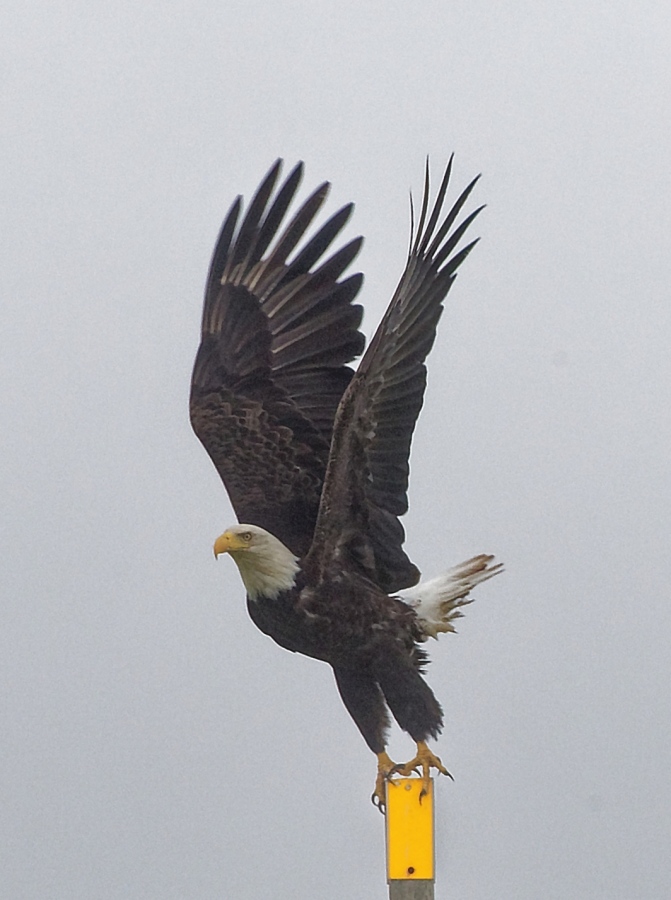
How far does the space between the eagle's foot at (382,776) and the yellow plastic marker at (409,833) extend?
554 millimetres

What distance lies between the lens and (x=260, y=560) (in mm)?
8211

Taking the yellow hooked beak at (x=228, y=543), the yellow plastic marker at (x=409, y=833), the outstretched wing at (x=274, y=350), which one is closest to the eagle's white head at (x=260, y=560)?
the yellow hooked beak at (x=228, y=543)

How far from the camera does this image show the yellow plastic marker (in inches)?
292

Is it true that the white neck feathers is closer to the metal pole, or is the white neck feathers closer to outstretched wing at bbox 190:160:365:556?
outstretched wing at bbox 190:160:365:556

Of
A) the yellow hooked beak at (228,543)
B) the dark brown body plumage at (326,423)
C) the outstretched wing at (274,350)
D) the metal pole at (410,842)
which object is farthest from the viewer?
the outstretched wing at (274,350)

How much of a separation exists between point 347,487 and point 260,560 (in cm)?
53

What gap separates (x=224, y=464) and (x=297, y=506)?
1.67 ft

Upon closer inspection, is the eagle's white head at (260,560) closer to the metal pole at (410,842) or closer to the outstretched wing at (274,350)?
the outstretched wing at (274,350)

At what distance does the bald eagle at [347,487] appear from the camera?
8.28 meters

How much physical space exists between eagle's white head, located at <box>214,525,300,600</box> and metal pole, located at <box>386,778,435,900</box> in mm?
1128

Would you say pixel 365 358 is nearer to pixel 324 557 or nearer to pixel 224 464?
pixel 324 557

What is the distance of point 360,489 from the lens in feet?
27.6

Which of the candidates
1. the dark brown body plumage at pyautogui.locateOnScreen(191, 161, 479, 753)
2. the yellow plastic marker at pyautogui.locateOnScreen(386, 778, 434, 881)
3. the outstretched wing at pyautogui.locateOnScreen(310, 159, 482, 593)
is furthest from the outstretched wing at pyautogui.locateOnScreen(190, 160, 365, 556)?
the yellow plastic marker at pyautogui.locateOnScreen(386, 778, 434, 881)

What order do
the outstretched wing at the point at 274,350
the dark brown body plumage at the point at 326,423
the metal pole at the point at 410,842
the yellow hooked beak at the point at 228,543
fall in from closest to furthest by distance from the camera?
1. the metal pole at the point at 410,842
2. the yellow hooked beak at the point at 228,543
3. the dark brown body plumage at the point at 326,423
4. the outstretched wing at the point at 274,350
